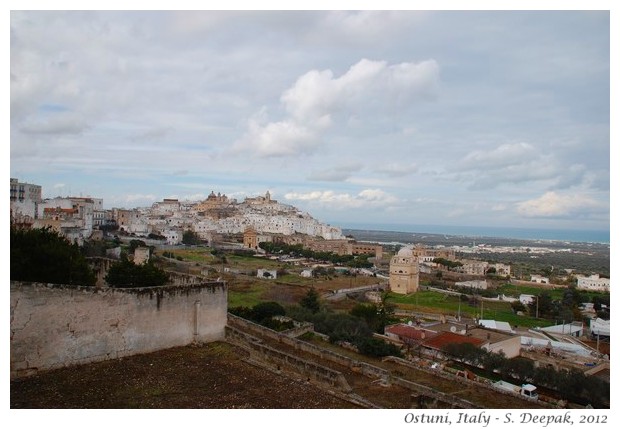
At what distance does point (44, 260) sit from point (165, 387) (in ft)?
15.0

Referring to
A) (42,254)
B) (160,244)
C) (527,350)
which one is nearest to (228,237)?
(160,244)

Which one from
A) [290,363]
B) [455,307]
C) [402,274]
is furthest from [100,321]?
[402,274]

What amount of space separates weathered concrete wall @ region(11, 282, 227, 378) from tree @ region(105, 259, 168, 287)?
2.59 meters

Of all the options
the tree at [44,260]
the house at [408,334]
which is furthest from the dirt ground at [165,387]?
the house at [408,334]

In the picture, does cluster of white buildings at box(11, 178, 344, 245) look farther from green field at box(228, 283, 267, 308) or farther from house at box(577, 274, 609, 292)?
house at box(577, 274, 609, 292)

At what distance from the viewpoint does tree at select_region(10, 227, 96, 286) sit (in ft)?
33.9

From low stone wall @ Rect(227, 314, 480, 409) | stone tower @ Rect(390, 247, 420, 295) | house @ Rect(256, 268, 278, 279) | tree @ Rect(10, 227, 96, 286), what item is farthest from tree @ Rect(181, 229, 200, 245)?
tree @ Rect(10, 227, 96, 286)

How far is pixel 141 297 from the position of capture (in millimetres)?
10117

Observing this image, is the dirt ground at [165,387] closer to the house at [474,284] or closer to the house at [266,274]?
the house at [266,274]

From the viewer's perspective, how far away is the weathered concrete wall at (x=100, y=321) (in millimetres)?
8438

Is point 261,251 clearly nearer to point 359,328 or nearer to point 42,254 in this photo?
point 359,328

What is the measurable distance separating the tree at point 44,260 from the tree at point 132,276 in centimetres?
135

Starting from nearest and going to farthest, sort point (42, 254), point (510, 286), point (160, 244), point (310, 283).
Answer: point (42, 254) → point (310, 283) → point (510, 286) → point (160, 244)
